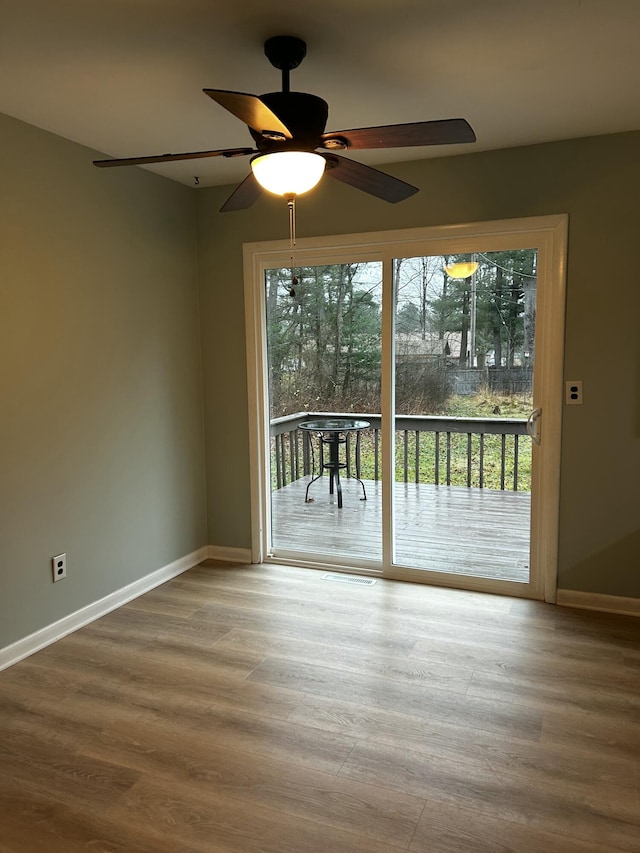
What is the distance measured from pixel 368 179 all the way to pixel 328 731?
209 centimetres

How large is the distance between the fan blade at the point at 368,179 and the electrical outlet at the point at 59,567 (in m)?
2.23

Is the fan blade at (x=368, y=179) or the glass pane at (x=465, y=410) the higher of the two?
the fan blade at (x=368, y=179)

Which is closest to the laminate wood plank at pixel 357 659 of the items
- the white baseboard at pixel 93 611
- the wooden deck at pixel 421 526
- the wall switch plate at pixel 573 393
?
the white baseboard at pixel 93 611

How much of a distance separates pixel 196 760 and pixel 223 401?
2.40m

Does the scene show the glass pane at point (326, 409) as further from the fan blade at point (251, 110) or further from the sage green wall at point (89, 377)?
the fan blade at point (251, 110)

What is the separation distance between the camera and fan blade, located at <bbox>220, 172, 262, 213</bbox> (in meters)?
2.39

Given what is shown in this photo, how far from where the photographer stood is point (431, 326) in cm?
364

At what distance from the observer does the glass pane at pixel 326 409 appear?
3834 millimetres

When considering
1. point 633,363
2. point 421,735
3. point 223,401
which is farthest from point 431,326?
point 421,735

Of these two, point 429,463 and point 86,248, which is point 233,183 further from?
point 429,463

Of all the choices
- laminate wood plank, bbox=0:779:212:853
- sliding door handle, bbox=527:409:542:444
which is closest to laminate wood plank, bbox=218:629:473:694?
laminate wood plank, bbox=0:779:212:853

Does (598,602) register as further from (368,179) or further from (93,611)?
(93,611)

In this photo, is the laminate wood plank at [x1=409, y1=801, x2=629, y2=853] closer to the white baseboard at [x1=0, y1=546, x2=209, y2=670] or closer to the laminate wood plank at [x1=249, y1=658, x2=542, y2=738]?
the laminate wood plank at [x1=249, y1=658, x2=542, y2=738]

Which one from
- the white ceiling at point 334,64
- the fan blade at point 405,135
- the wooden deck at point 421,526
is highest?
the white ceiling at point 334,64
